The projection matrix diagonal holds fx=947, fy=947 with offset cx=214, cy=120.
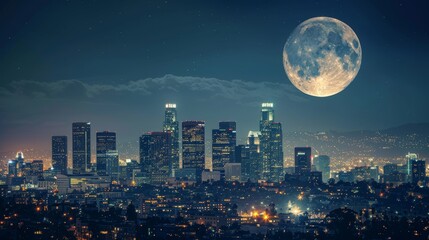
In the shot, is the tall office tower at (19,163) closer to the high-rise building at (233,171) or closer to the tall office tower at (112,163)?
the tall office tower at (112,163)

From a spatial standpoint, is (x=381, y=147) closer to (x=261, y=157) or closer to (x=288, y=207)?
(x=261, y=157)

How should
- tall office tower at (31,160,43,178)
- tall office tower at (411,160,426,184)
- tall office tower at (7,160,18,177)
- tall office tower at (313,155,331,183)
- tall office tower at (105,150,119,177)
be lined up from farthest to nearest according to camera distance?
tall office tower at (313,155,331,183) → tall office tower at (105,150,119,177) → tall office tower at (7,160,18,177) → tall office tower at (31,160,43,178) → tall office tower at (411,160,426,184)

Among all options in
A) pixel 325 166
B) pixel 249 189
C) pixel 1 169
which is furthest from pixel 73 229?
pixel 1 169

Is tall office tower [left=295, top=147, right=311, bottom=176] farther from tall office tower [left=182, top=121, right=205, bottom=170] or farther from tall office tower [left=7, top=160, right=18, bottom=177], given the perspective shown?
tall office tower [left=7, top=160, right=18, bottom=177]

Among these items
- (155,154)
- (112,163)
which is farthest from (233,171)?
(112,163)

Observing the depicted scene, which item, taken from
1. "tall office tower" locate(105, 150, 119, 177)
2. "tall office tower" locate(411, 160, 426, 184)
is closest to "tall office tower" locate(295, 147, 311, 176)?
"tall office tower" locate(411, 160, 426, 184)

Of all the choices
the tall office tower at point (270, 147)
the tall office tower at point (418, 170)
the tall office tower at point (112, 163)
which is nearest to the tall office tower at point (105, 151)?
the tall office tower at point (112, 163)
